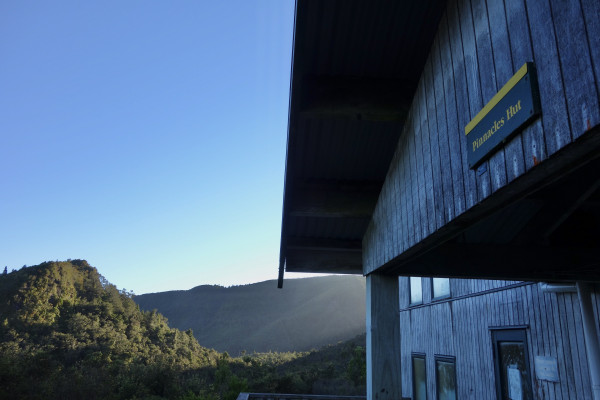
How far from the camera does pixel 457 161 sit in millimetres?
2527

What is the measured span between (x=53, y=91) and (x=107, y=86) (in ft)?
7.19

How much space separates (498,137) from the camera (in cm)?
197

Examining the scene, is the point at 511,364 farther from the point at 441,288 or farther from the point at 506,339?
the point at 441,288

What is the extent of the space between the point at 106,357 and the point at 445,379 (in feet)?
71.9

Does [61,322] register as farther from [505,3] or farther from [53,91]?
[505,3]

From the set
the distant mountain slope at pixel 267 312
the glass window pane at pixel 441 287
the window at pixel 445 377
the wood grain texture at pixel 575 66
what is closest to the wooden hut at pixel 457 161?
the wood grain texture at pixel 575 66

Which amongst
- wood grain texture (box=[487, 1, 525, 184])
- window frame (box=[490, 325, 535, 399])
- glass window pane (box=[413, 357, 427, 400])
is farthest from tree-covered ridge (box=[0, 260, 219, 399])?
wood grain texture (box=[487, 1, 525, 184])

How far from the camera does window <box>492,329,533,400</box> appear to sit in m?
6.64

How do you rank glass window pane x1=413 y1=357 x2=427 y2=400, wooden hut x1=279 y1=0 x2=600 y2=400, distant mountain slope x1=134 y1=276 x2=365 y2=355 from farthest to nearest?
1. distant mountain slope x1=134 y1=276 x2=365 y2=355
2. glass window pane x1=413 y1=357 x2=427 y2=400
3. wooden hut x1=279 y1=0 x2=600 y2=400

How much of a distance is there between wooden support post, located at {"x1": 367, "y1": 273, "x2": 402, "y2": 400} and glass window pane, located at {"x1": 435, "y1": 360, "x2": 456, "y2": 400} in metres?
6.14

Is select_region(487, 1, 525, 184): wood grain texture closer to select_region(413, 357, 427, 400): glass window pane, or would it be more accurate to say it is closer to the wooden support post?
the wooden support post

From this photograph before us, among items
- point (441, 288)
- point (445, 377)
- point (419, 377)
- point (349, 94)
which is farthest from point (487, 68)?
point (419, 377)

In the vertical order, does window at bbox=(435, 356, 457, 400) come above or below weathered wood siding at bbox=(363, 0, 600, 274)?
below

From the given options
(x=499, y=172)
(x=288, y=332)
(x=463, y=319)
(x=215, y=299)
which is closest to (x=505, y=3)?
(x=499, y=172)
